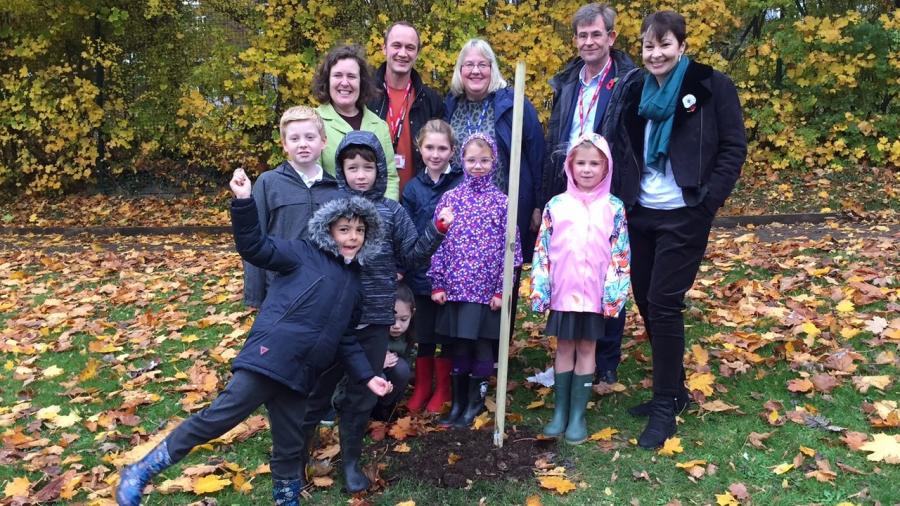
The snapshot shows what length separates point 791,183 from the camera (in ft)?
34.6

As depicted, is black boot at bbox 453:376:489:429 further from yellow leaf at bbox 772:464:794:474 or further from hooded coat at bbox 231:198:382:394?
yellow leaf at bbox 772:464:794:474

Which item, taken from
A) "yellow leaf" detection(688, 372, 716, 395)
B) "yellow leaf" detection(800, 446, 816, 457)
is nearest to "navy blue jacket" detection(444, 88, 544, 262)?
"yellow leaf" detection(688, 372, 716, 395)

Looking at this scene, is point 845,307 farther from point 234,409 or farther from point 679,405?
point 234,409

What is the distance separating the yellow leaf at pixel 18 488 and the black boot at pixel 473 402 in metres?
2.15

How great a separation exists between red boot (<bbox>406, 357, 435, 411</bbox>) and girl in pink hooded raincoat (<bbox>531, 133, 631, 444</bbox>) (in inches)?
35.3

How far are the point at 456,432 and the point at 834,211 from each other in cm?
739

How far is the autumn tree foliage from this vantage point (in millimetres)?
9906

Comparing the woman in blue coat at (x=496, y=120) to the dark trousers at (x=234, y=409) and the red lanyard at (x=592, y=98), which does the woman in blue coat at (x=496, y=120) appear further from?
the dark trousers at (x=234, y=409)

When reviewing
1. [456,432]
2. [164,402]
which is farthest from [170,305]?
[456,432]

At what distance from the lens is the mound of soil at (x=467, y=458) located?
3518mm

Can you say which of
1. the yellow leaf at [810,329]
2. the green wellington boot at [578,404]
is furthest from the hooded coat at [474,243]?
the yellow leaf at [810,329]

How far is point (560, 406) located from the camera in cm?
395

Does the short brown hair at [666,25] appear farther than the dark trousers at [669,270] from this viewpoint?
No

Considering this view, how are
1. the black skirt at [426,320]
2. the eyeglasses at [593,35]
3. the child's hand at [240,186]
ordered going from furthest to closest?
the black skirt at [426,320] → the eyeglasses at [593,35] → the child's hand at [240,186]
